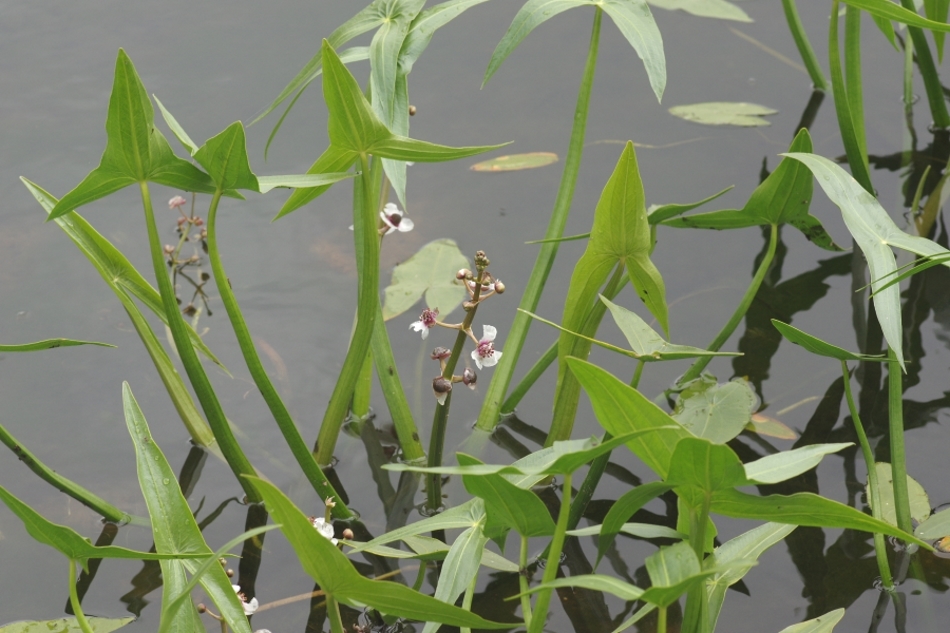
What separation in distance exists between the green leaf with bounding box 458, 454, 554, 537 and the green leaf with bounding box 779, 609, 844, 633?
295mm

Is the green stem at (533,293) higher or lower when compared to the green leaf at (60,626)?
higher

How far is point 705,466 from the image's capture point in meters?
0.64

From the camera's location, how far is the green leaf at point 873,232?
0.86 meters

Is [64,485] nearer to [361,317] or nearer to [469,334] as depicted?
[361,317]

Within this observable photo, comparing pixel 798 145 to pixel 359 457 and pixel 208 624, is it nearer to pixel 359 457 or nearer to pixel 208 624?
pixel 359 457

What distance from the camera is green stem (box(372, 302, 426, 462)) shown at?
3.67 ft

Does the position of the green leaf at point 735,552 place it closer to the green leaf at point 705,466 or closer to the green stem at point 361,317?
the green leaf at point 705,466

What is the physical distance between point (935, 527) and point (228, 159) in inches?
31.4

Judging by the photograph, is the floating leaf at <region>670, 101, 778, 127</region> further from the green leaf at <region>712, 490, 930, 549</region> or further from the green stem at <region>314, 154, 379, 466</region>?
the green leaf at <region>712, 490, 930, 549</region>

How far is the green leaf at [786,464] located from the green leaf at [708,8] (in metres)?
1.40

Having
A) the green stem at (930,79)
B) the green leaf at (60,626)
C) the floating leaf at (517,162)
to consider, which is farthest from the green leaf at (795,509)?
the green stem at (930,79)

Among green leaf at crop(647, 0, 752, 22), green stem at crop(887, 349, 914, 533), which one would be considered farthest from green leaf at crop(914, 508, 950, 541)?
green leaf at crop(647, 0, 752, 22)

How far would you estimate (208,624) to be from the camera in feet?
3.12

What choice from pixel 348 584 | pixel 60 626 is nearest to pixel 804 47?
pixel 348 584
